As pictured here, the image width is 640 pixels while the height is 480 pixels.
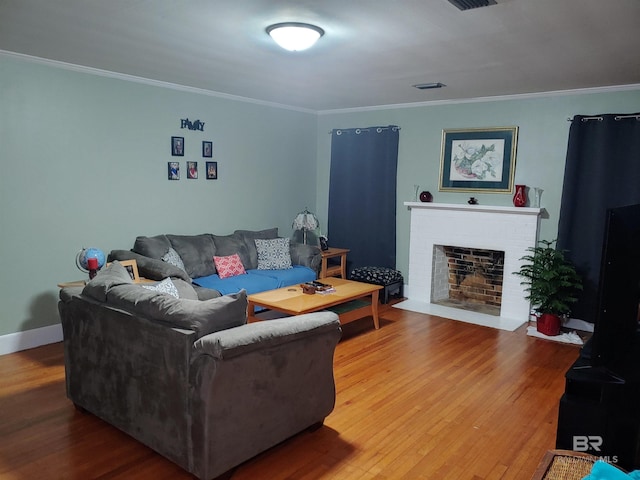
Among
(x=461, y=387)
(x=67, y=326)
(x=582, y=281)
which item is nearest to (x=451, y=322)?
(x=582, y=281)

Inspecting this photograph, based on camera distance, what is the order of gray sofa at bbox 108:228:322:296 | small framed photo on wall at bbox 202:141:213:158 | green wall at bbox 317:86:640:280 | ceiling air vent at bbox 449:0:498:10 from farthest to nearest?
1. small framed photo on wall at bbox 202:141:213:158
2. green wall at bbox 317:86:640:280
3. gray sofa at bbox 108:228:322:296
4. ceiling air vent at bbox 449:0:498:10

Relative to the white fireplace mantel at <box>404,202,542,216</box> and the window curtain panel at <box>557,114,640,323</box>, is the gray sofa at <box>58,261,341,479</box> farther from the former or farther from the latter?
the window curtain panel at <box>557,114,640,323</box>

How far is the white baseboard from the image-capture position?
410 centimetres

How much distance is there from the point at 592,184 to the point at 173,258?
14.3 ft

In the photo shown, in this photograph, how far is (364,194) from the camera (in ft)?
21.7

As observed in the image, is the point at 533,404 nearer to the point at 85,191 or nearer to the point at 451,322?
the point at 451,322

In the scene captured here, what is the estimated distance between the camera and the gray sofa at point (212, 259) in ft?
14.8

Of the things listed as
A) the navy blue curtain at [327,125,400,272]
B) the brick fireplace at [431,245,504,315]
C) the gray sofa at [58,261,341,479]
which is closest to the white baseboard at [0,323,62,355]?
the gray sofa at [58,261,341,479]

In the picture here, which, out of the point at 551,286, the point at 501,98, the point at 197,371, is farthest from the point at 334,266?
the point at 197,371

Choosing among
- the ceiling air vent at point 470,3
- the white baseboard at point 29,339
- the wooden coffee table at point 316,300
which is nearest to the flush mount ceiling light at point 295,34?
the ceiling air vent at point 470,3

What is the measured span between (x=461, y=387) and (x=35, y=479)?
2.82 meters

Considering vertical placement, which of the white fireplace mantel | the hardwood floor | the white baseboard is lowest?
the hardwood floor

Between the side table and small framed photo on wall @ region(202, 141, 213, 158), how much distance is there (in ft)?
6.27

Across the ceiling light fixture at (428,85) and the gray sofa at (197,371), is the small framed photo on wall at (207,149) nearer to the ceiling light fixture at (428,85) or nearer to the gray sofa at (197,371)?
the ceiling light fixture at (428,85)
